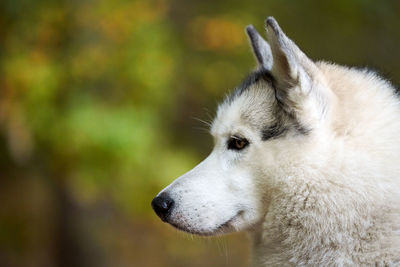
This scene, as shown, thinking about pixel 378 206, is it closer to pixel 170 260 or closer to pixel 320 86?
pixel 320 86

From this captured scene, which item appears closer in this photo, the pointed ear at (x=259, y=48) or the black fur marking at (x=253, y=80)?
the black fur marking at (x=253, y=80)

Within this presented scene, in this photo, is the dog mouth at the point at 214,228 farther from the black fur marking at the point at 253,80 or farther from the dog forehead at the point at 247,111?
the black fur marking at the point at 253,80

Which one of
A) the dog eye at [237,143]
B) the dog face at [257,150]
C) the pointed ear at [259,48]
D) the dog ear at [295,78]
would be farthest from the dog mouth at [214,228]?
the pointed ear at [259,48]

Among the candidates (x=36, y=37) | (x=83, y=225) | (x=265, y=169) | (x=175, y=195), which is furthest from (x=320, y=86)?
(x=83, y=225)

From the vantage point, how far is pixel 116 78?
22.4ft

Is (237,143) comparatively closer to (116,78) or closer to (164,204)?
(164,204)

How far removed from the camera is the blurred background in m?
6.54

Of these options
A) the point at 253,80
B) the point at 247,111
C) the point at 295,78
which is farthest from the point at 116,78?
the point at 295,78

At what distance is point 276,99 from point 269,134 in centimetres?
22

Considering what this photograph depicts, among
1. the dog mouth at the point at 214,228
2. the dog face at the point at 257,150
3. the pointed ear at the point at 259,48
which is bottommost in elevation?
the dog mouth at the point at 214,228

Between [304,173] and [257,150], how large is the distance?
305 mm

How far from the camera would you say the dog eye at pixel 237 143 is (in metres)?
3.06

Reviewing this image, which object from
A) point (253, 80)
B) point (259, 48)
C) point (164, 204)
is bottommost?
point (164, 204)

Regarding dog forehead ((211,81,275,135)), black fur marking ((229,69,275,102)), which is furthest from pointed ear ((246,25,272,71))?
dog forehead ((211,81,275,135))
